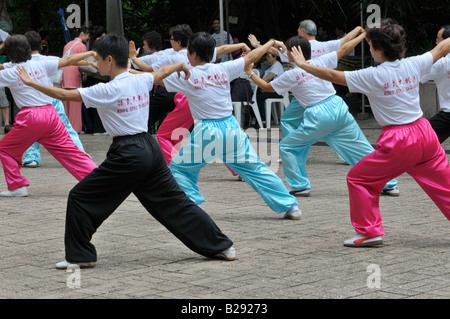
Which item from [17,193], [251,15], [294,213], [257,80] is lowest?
[17,193]

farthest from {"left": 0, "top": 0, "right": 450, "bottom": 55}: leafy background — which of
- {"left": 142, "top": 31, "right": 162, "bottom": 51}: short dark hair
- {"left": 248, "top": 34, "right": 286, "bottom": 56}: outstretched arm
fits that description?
{"left": 248, "top": 34, "right": 286, "bottom": 56}: outstretched arm

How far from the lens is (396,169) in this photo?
6238 mm

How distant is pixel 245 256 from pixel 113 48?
5.72 ft

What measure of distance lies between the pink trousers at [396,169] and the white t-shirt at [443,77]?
2198 millimetres

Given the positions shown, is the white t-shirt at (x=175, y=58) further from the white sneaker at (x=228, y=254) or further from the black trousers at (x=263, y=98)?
the black trousers at (x=263, y=98)

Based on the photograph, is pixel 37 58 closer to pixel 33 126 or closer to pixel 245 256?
pixel 33 126

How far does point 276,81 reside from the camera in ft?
27.3

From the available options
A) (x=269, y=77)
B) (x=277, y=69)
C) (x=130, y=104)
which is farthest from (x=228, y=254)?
(x=277, y=69)

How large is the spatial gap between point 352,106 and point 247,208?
34.3ft

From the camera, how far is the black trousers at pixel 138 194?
570cm

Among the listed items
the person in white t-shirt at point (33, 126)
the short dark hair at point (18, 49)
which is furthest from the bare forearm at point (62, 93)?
the short dark hair at point (18, 49)

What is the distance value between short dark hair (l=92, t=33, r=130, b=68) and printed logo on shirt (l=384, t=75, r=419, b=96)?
1.91 metres

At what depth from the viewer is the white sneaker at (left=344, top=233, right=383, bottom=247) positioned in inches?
248

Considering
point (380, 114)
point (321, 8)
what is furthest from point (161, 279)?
point (321, 8)
